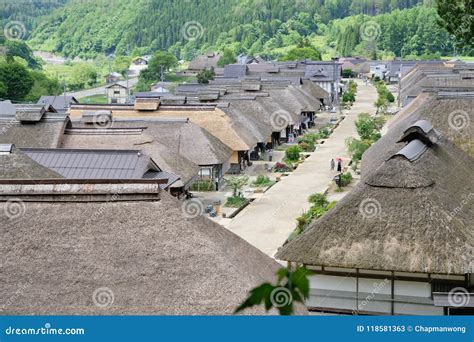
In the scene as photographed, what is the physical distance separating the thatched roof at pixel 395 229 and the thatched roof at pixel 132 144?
13968 mm

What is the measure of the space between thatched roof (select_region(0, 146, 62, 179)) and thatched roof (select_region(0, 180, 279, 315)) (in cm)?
714

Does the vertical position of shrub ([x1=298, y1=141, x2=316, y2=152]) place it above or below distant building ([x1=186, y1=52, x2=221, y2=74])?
below

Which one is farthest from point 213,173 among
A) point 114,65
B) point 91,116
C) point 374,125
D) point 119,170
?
point 114,65

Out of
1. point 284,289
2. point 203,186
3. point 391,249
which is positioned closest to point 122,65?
point 203,186

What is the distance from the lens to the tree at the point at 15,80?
288ft

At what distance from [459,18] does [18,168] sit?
20.3 m

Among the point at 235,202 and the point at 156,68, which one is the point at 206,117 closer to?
the point at 235,202

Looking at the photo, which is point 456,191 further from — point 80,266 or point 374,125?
point 374,125

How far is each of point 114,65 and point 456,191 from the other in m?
134

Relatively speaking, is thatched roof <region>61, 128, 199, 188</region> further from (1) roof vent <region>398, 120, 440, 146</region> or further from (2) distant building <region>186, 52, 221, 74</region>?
(2) distant building <region>186, 52, 221, 74</region>

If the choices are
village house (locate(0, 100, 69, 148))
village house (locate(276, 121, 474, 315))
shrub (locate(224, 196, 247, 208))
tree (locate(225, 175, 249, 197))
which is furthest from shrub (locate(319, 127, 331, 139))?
village house (locate(276, 121, 474, 315))

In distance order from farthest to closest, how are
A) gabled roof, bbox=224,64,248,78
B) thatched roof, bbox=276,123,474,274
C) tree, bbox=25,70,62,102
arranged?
tree, bbox=25,70,62,102
gabled roof, bbox=224,64,248,78
thatched roof, bbox=276,123,474,274

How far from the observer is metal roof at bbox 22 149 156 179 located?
26531mm

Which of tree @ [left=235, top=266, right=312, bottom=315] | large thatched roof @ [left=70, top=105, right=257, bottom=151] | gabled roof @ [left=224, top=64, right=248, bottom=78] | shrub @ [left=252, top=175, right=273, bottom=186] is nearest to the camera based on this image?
tree @ [left=235, top=266, right=312, bottom=315]
